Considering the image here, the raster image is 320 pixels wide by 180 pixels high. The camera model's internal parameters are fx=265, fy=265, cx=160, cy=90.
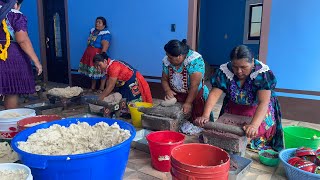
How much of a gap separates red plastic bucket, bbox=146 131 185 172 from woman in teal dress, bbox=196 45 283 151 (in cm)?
27

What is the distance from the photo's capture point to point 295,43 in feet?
10.8

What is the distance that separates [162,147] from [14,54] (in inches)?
62.6

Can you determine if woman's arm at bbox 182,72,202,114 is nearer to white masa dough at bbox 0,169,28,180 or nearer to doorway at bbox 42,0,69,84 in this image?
white masa dough at bbox 0,169,28,180

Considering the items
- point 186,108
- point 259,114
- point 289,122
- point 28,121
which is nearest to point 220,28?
point 289,122

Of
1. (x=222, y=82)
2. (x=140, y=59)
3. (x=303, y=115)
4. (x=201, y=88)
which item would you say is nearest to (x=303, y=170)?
(x=222, y=82)

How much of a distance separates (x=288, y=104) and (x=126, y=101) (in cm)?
210

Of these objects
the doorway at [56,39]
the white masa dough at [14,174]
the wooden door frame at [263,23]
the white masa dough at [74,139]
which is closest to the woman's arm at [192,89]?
the white masa dough at [74,139]

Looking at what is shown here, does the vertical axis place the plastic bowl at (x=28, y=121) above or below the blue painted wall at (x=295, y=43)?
below

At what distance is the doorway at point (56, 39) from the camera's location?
571cm

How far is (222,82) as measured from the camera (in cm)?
221

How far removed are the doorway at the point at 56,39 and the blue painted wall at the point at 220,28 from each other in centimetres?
352

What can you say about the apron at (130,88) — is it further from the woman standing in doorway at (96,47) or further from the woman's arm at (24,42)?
the woman standing in doorway at (96,47)

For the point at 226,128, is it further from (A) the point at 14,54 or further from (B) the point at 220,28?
(B) the point at 220,28

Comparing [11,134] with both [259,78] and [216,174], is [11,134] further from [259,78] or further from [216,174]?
[259,78]
